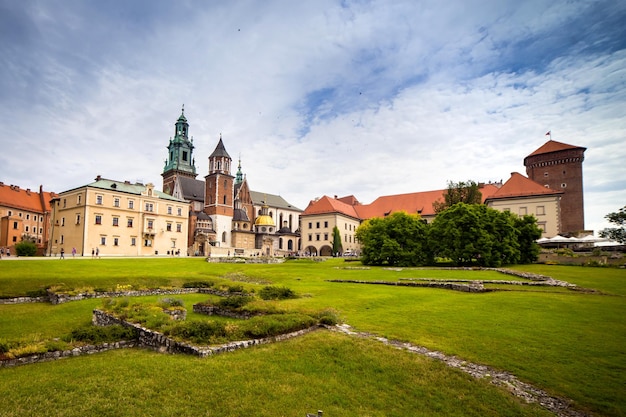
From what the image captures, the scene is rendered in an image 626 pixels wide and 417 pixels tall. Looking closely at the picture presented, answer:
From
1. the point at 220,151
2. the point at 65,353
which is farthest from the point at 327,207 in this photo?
the point at 65,353

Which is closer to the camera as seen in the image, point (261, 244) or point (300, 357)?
point (300, 357)

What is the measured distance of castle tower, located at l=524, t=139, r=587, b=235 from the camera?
65.9 meters

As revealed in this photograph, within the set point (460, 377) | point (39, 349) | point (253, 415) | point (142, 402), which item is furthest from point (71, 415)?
point (460, 377)

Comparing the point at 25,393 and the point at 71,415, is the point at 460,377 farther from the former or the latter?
the point at 25,393

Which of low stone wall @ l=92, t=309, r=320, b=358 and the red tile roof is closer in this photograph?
low stone wall @ l=92, t=309, r=320, b=358

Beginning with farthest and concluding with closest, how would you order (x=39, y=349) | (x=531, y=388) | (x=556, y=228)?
(x=556, y=228), (x=39, y=349), (x=531, y=388)

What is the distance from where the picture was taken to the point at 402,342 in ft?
29.4

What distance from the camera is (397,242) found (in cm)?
3916

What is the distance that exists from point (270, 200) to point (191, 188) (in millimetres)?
25005

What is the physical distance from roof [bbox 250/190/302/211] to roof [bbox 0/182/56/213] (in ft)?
151

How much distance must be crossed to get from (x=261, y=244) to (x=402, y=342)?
73.2m

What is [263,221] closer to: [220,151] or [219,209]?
[219,209]

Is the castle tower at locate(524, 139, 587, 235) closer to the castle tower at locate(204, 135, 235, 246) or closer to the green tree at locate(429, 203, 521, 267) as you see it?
the green tree at locate(429, 203, 521, 267)

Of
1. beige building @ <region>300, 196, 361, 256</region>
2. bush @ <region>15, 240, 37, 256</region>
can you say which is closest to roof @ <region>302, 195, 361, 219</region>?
beige building @ <region>300, 196, 361, 256</region>
